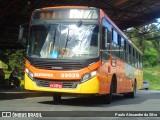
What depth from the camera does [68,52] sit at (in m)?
12.9

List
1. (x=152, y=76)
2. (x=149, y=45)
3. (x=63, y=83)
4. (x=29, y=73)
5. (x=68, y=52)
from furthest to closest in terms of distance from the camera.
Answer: (x=149, y=45) < (x=152, y=76) < (x=29, y=73) < (x=68, y=52) < (x=63, y=83)

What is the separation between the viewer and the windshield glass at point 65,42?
12.8 metres

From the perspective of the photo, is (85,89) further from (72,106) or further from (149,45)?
(149,45)

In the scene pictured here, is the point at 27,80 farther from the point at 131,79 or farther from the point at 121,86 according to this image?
the point at 131,79

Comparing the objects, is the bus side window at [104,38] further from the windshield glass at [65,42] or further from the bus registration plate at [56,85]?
the bus registration plate at [56,85]

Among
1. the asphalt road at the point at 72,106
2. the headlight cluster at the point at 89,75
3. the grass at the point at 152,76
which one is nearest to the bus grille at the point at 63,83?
the headlight cluster at the point at 89,75

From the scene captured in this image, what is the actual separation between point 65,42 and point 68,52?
39 centimetres

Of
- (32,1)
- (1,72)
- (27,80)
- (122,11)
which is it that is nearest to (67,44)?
(27,80)

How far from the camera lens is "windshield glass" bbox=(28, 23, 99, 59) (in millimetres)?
12836

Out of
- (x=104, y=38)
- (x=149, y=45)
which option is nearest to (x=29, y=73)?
(x=104, y=38)

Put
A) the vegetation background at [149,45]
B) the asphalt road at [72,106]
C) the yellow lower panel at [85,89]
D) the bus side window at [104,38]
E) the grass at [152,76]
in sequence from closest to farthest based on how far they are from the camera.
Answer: the asphalt road at [72,106], the yellow lower panel at [85,89], the bus side window at [104,38], the vegetation background at [149,45], the grass at [152,76]

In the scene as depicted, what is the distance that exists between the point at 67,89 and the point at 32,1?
38.3ft

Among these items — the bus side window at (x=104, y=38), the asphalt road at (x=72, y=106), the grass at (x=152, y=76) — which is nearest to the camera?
the asphalt road at (x=72, y=106)

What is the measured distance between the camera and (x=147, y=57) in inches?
3888
